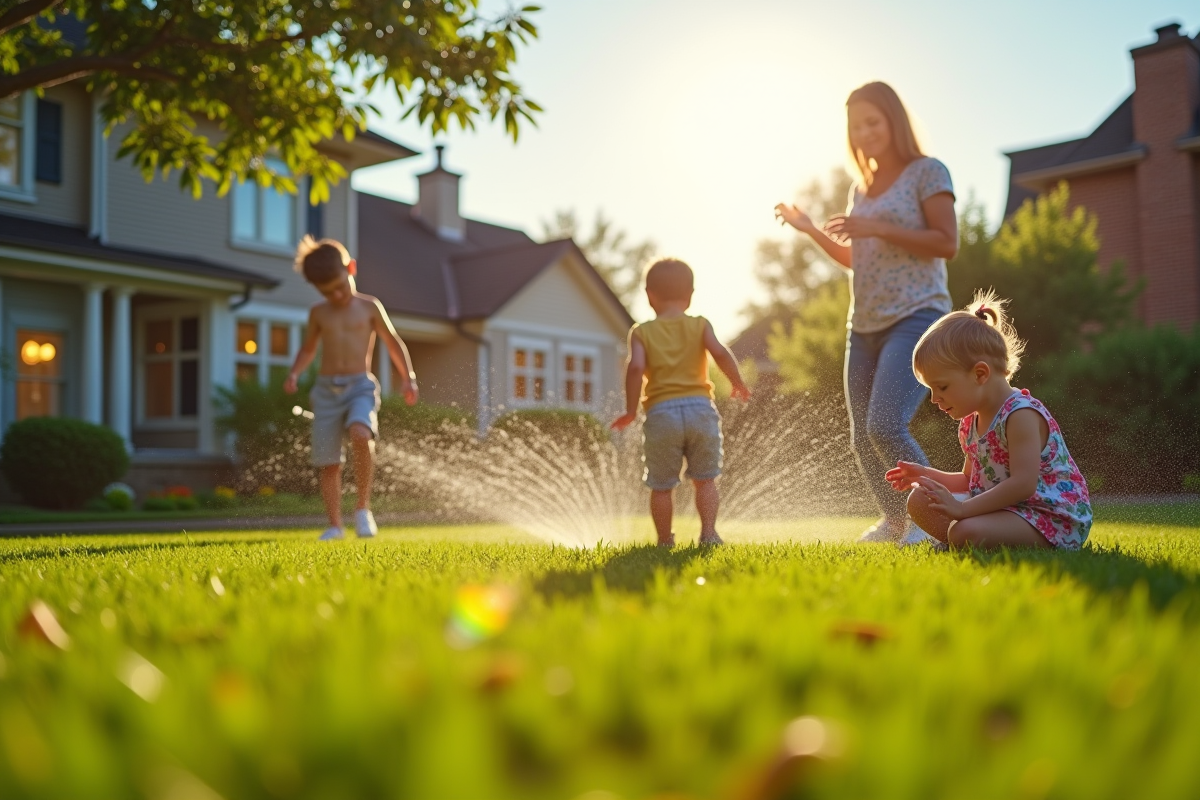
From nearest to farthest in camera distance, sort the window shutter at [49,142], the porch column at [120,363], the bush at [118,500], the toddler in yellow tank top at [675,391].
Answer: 1. the toddler in yellow tank top at [675,391]
2. the bush at [118,500]
3. the window shutter at [49,142]
4. the porch column at [120,363]

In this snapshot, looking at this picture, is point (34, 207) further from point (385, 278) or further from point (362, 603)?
point (362, 603)

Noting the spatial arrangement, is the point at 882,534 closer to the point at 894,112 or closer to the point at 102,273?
the point at 894,112

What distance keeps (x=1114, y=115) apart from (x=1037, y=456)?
23790 millimetres

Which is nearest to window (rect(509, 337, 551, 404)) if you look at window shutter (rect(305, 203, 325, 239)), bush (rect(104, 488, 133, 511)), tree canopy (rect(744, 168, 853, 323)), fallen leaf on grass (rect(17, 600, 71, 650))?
window shutter (rect(305, 203, 325, 239))

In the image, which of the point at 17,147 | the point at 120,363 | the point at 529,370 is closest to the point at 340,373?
the point at 120,363

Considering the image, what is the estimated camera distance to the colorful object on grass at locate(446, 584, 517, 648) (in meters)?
1.67

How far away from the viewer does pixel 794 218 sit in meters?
5.32

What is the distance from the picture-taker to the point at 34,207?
636 inches

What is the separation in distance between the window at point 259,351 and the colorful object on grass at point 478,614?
17.1m

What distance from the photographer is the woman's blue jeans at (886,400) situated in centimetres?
511

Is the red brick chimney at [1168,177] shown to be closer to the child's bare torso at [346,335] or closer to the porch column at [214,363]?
the porch column at [214,363]

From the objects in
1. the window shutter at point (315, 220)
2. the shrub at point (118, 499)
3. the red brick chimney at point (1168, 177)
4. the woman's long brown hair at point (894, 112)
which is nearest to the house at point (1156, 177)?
the red brick chimney at point (1168, 177)

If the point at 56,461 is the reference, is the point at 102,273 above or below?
above

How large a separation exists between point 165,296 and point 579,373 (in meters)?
10.6
